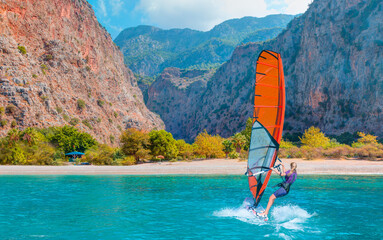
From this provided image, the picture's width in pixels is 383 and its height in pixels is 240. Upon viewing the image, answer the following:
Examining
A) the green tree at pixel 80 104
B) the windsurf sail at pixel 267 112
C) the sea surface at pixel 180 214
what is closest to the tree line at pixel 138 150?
the green tree at pixel 80 104

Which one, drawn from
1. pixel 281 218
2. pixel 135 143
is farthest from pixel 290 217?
pixel 135 143

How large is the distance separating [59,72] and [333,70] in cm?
7849

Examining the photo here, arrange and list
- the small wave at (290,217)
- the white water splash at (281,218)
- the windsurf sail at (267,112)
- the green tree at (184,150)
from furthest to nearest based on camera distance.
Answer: the green tree at (184,150) → the small wave at (290,217) → the white water splash at (281,218) → the windsurf sail at (267,112)

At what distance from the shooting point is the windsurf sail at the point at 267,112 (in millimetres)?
10344

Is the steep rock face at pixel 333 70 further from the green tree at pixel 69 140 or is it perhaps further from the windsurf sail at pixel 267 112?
the windsurf sail at pixel 267 112

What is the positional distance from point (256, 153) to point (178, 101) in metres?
163

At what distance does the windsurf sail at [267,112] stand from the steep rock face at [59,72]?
54.0 metres

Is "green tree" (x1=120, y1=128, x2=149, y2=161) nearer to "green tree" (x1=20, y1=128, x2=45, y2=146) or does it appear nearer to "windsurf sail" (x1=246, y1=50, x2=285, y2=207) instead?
"green tree" (x1=20, y1=128, x2=45, y2=146)

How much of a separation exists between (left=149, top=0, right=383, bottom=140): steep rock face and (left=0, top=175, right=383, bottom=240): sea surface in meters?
69.3

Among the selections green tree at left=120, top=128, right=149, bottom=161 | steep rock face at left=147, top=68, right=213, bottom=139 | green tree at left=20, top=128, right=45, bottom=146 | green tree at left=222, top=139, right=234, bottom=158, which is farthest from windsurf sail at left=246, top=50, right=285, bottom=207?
steep rock face at left=147, top=68, right=213, bottom=139

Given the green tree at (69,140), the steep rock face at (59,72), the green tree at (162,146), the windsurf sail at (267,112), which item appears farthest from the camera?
the steep rock face at (59,72)

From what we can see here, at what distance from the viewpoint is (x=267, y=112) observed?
10.7 metres

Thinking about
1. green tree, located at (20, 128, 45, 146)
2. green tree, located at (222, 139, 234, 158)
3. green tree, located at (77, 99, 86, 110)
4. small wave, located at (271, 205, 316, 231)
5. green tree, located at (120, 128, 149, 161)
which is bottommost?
small wave, located at (271, 205, 316, 231)

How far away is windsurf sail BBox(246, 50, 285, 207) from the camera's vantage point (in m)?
10.3
